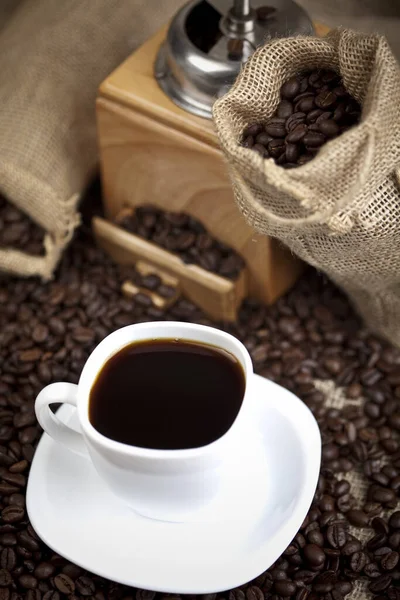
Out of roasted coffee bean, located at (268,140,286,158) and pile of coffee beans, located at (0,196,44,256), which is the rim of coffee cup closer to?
roasted coffee bean, located at (268,140,286,158)

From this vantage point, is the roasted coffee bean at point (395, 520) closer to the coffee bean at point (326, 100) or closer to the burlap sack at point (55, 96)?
the coffee bean at point (326, 100)

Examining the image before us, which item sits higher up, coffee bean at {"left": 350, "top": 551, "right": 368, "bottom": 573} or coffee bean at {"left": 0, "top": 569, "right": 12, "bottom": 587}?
coffee bean at {"left": 350, "top": 551, "right": 368, "bottom": 573}

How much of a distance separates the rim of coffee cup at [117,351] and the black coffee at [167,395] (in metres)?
0.01

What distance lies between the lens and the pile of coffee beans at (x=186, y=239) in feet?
5.09

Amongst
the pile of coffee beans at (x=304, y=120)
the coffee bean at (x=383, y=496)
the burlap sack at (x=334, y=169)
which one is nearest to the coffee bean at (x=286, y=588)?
the coffee bean at (x=383, y=496)

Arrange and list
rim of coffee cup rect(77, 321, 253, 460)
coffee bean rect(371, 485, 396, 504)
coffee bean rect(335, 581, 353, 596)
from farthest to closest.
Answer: coffee bean rect(371, 485, 396, 504) → coffee bean rect(335, 581, 353, 596) → rim of coffee cup rect(77, 321, 253, 460)

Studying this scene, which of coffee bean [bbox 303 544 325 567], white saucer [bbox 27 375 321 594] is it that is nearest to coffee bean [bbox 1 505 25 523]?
white saucer [bbox 27 375 321 594]

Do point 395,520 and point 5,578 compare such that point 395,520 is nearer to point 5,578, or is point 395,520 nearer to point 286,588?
point 286,588

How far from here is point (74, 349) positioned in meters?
1.47

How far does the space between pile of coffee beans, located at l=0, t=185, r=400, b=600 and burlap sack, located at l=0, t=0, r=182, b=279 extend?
115mm

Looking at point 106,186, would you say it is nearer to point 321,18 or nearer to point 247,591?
point 321,18

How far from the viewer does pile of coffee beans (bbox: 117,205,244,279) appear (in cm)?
155

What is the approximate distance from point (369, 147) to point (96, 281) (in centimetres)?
78

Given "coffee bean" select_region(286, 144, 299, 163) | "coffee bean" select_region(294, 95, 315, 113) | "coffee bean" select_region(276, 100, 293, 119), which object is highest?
"coffee bean" select_region(294, 95, 315, 113)
